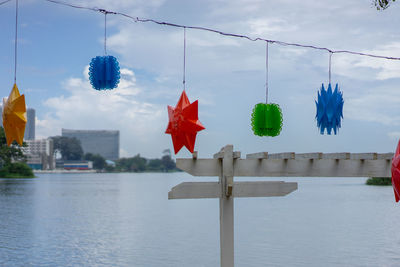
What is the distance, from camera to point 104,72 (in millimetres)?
5711

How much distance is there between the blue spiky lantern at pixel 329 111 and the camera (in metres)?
6.41

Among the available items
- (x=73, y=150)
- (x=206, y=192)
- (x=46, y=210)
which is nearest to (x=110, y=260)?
(x=206, y=192)

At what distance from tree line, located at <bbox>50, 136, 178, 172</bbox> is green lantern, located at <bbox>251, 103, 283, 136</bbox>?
117 metres

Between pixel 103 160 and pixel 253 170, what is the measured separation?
128 m

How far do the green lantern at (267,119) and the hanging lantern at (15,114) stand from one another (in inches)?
108

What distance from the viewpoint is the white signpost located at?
6.62m

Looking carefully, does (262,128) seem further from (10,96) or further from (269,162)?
(10,96)

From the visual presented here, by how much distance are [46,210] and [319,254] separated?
17.2 metres

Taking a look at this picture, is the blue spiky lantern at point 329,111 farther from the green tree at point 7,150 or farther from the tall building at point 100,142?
the tall building at point 100,142

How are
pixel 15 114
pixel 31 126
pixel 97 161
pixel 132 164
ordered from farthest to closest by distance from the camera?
pixel 31 126
pixel 97 161
pixel 132 164
pixel 15 114

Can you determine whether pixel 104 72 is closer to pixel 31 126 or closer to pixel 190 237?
pixel 190 237

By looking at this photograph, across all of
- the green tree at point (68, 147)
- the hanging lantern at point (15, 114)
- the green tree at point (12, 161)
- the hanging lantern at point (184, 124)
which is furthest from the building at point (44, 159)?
the hanging lantern at point (184, 124)

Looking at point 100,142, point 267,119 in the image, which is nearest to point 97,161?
point 100,142

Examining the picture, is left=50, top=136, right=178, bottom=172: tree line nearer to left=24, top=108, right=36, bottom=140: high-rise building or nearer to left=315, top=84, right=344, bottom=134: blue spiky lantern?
left=24, top=108, right=36, bottom=140: high-rise building
